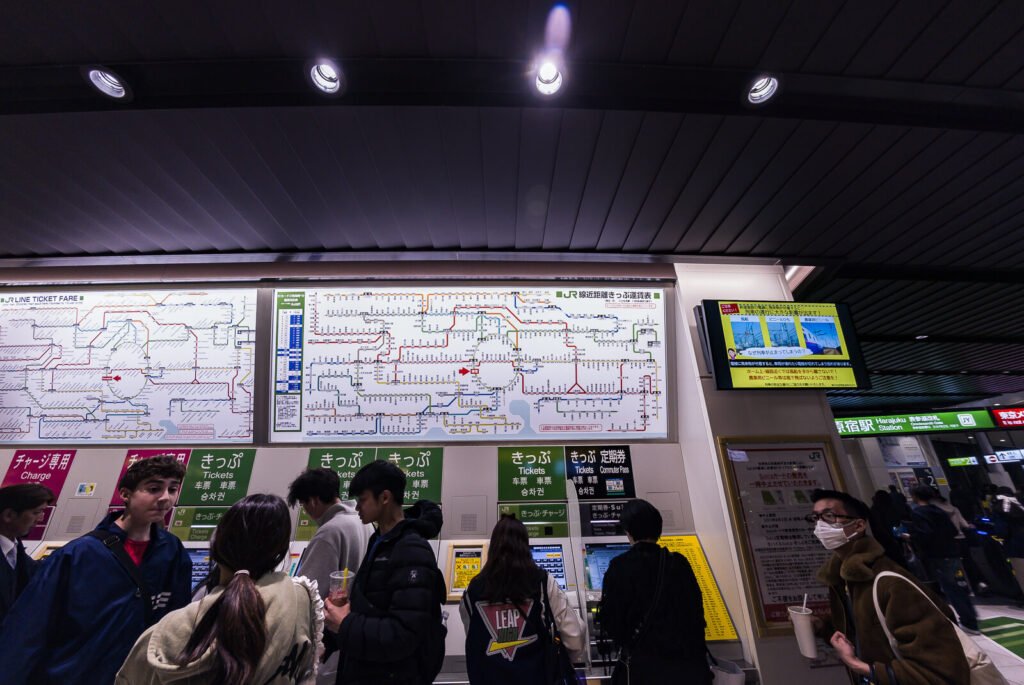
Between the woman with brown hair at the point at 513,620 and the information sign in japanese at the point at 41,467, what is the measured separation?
3.08 meters

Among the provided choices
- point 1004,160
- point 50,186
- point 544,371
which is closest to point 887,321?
point 1004,160

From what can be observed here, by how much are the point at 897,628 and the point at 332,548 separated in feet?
7.26

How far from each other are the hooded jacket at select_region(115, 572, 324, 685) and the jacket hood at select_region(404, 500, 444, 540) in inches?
16.7

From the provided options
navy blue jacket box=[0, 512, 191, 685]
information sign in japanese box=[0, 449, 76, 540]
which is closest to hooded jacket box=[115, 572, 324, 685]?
navy blue jacket box=[0, 512, 191, 685]

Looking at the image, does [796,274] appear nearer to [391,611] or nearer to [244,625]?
[391,611]

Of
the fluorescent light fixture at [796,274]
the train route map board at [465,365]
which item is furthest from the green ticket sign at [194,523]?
the fluorescent light fixture at [796,274]

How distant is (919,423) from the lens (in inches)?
293

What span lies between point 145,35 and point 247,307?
74.0 inches

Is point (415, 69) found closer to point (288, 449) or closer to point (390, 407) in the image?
point (390, 407)

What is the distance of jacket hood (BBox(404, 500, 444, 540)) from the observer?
64.5 inches

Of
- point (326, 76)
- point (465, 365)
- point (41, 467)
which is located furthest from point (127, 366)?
point (326, 76)

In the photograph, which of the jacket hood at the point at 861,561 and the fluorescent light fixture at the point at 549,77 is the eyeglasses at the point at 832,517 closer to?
the jacket hood at the point at 861,561

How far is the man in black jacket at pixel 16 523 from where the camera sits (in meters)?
2.03

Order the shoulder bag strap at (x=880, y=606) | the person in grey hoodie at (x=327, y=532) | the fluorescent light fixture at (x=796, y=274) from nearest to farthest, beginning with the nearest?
the shoulder bag strap at (x=880, y=606) < the person in grey hoodie at (x=327, y=532) < the fluorescent light fixture at (x=796, y=274)
